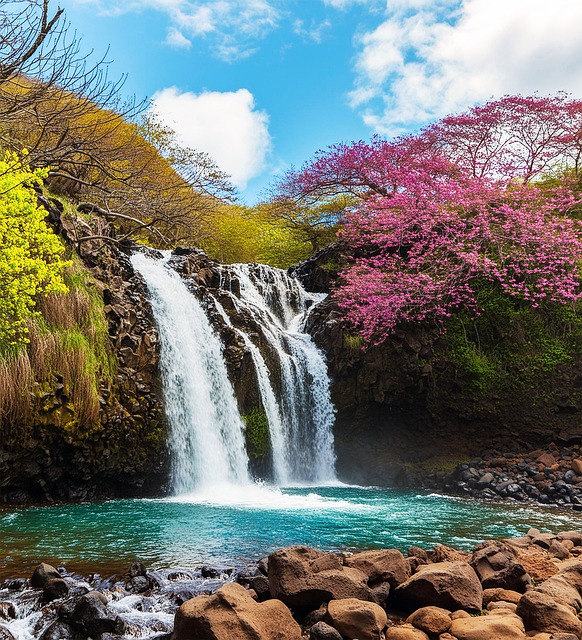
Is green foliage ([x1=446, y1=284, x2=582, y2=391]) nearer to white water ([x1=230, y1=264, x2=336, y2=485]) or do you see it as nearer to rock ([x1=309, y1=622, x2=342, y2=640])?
white water ([x1=230, y1=264, x2=336, y2=485])

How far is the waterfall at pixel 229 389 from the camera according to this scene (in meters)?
12.4

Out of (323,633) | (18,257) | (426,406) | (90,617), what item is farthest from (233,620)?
(426,406)

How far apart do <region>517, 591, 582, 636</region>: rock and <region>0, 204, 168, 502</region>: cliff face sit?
827 cm

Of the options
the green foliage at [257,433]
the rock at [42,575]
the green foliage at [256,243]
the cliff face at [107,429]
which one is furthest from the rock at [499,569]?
the green foliage at [256,243]

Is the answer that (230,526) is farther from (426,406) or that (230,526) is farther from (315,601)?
(426,406)

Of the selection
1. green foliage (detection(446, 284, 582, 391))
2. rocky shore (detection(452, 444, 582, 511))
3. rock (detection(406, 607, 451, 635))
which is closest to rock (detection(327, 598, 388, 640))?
rock (detection(406, 607, 451, 635))

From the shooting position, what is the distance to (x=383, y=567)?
16.2ft

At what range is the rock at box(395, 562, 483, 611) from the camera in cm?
436

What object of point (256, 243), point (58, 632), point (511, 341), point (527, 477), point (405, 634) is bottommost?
→ point (527, 477)

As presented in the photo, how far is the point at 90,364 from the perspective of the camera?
1034 centimetres

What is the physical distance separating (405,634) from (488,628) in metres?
0.59

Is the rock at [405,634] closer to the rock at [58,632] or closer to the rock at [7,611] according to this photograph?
A: the rock at [58,632]

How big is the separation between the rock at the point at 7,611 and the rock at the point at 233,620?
1.56m

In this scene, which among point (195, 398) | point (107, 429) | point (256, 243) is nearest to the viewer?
point (107, 429)
